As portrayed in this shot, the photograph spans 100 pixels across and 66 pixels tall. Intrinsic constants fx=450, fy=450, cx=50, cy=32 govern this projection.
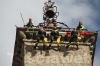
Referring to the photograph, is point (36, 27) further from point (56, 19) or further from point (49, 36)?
point (56, 19)

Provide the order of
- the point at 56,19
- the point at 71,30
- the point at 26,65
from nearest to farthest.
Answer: the point at 26,65 → the point at 71,30 → the point at 56,19

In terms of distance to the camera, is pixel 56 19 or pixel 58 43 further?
pixel 56 19

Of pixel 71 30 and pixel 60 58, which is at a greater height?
pixel 71 30

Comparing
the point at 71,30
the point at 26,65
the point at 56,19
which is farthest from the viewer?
the point at 56,19

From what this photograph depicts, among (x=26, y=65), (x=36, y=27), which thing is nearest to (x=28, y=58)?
(x=26, y=65)

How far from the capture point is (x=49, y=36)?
40844 mm

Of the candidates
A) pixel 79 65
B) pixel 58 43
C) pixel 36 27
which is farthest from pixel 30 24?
pixel 79 65

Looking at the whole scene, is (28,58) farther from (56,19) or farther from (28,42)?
(56,19)

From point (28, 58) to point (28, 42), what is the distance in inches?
67.8

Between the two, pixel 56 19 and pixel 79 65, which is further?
pixel 56 19

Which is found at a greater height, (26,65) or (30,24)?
(30,24)

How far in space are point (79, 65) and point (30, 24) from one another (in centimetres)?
655

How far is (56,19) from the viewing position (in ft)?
157

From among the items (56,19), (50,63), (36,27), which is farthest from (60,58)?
(56,19)
